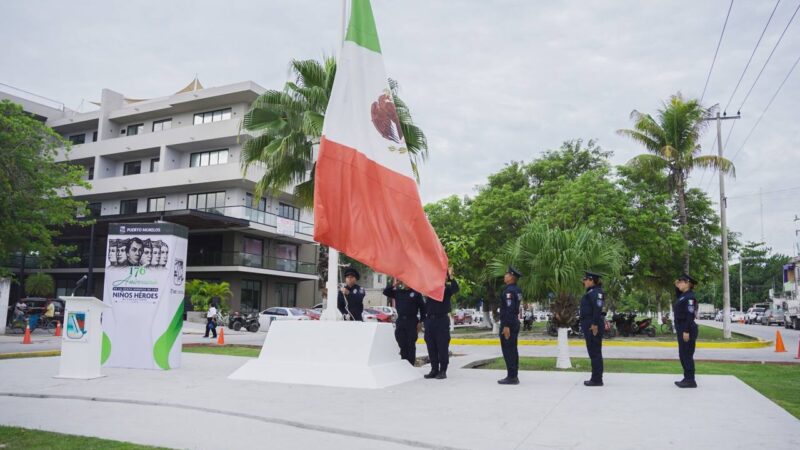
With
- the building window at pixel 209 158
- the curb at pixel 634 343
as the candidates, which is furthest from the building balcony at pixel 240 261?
the curb at pixel 634 343

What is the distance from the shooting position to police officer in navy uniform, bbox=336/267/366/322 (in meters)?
11.6

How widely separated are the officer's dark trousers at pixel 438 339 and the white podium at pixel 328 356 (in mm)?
658

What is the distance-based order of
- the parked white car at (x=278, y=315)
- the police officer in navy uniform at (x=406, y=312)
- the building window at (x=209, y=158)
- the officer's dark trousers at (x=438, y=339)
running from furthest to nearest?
the building window at (x=209, y=158) → the parked white car at (x=278, y=315) → the police officer in navy uniform at (x=406, y=312) → the officer's dark trousers at (x=438, y=339)

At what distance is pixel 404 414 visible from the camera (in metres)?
6.88

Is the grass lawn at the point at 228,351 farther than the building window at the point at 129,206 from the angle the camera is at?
No

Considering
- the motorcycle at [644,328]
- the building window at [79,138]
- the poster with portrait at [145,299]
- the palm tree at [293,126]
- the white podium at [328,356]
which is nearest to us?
the white podium at [328,356]

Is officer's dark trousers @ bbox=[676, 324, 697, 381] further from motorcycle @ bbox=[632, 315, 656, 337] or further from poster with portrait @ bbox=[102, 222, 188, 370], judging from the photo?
motorcycle @ bbox=[632, 315, 656, 337]

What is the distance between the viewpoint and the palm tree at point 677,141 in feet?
92.7

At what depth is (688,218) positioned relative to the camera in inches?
1208

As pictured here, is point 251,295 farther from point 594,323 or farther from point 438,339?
point 594,323

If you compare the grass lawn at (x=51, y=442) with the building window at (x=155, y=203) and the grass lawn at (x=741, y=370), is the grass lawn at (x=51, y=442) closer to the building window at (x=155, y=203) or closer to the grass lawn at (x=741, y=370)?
the grass lawn at (x=741, y=370)

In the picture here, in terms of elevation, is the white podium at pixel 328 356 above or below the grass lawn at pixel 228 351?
above

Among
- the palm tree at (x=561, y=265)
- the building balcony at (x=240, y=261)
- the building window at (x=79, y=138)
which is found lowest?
the palm tree at (x=561, y=265)

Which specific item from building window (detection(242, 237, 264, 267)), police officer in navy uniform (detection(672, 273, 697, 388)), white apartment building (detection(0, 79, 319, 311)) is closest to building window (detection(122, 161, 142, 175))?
white apartment building (detection(0, 79, 319, 311))
